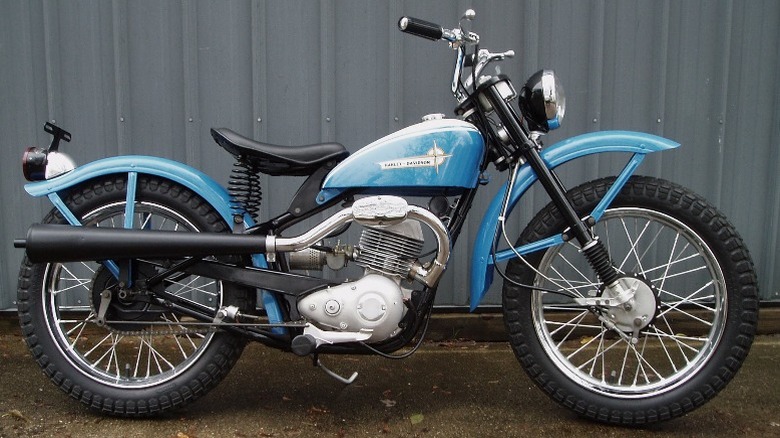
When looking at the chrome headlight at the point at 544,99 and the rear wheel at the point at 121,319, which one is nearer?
the chrome headlight at the point at 544,99

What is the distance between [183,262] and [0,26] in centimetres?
190

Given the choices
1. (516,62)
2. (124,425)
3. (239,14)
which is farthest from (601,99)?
(124,425)

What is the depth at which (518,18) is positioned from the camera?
3555mm

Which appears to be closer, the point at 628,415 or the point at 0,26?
the point at 628,415

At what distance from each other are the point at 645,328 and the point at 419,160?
42.5 inches

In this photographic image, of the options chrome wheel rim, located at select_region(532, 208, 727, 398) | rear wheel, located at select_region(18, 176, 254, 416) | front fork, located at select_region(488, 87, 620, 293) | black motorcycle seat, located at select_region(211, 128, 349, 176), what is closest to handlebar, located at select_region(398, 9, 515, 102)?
front fork, located at select_region(488, 87, 620, 293)

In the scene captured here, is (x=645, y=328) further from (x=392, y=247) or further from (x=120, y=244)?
(x=120, y=244)

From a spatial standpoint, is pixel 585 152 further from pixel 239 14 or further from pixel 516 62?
pixel 239 14

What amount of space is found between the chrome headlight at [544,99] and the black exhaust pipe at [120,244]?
1.12m

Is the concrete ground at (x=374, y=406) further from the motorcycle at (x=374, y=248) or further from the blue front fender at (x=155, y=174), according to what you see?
the blue front fender at (x=155, y=174)

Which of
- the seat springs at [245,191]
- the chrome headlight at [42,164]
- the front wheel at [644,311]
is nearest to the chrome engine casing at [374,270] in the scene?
the seat springs at [245,191]

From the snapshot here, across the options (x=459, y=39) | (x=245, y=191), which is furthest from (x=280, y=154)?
(x=459, y=39)

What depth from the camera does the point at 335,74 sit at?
3551mm

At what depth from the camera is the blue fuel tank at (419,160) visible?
2.48 m
